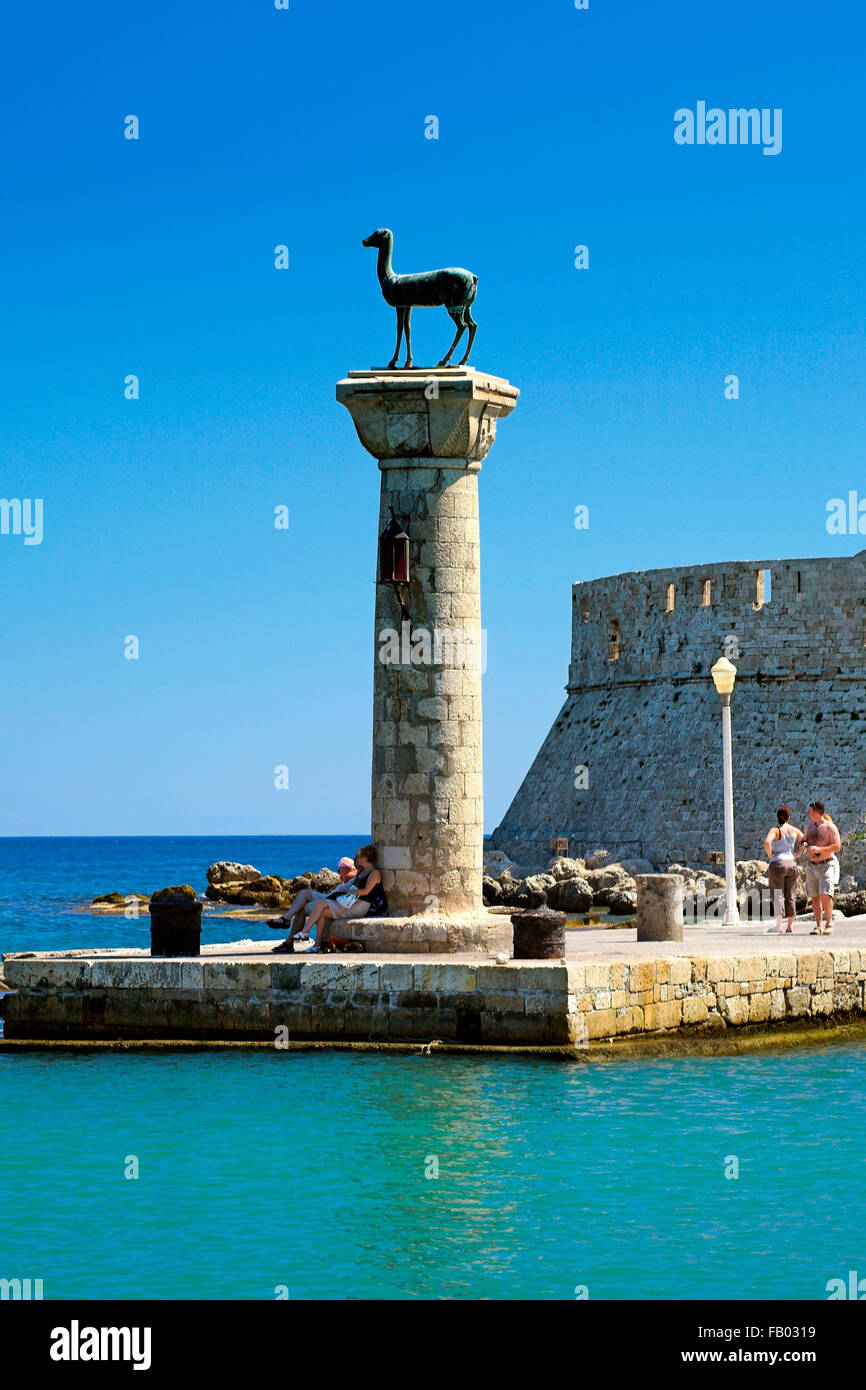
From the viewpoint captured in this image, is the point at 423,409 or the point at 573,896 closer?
the point at 423,409

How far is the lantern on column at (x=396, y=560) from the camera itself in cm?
1645

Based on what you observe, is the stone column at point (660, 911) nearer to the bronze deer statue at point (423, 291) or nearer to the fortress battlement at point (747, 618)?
the bronze deer statue at point (423, 291)

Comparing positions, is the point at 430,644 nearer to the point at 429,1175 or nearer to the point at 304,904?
the point at 304,904

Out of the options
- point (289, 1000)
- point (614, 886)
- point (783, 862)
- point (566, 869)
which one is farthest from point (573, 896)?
point (289, 1000)

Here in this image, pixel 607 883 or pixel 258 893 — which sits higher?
pixel 607 883

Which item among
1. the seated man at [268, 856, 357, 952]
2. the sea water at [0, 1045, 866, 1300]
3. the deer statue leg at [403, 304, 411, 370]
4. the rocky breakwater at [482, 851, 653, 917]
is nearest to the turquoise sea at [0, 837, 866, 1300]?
the sea water at [0, 1045, 866, 1300]

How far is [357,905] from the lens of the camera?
16.5 meters

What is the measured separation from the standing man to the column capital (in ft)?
17.1

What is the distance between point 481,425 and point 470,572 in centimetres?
129

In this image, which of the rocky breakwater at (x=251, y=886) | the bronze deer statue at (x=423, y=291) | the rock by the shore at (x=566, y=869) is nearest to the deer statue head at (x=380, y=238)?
the bronze deer statue at (x=423, y=291)

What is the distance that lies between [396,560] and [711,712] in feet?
92.2

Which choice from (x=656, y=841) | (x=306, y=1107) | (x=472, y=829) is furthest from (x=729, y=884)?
(x=656, y=841)

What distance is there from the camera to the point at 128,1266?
10094mm
